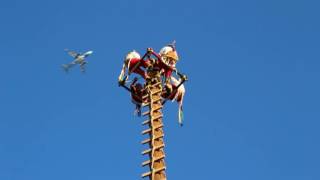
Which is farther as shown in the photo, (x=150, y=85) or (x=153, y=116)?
(x=150, y=85)

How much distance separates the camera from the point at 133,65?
34.5m

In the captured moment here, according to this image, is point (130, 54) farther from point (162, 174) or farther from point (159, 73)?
point (162, 174)

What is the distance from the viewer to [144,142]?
29.8 metres

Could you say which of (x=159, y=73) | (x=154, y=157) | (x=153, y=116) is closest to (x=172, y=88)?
(x=159, y=73)

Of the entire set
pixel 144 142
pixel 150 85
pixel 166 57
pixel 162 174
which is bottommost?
pixel 162 174

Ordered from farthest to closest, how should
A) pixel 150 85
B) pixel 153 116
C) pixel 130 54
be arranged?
pixel 130 54, pixel 150 85, pixel 153 116

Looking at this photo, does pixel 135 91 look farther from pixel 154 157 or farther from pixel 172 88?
pixel 154 157

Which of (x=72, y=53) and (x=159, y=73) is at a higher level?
(x=72, y=53)

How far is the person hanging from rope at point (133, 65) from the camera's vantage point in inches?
1345

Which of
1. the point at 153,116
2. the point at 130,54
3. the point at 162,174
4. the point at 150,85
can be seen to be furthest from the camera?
the point at 130,54

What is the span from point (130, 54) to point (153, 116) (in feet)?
16.8

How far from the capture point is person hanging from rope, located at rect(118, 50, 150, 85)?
3416 centimetres

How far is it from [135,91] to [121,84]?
0.76 metres

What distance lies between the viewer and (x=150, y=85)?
33.0 m
